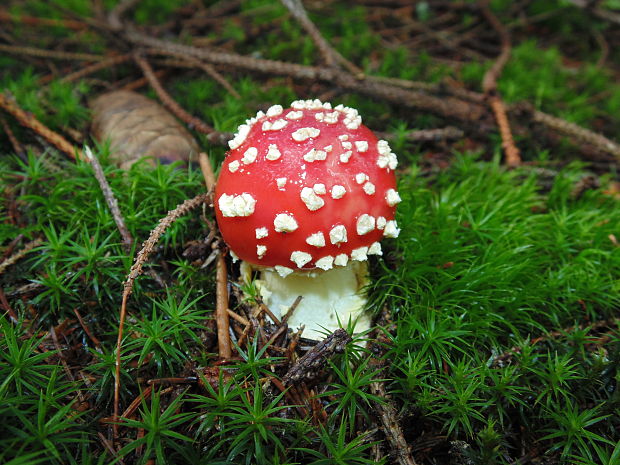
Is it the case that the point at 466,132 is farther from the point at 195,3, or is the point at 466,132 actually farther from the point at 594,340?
the point at 195,3

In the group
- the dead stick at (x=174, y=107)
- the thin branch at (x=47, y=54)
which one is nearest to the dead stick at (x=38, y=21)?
the thin branch at (x=47, y=54)

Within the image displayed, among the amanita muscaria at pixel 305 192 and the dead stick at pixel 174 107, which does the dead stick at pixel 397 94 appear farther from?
the amanita muscaria at pixel 305 192

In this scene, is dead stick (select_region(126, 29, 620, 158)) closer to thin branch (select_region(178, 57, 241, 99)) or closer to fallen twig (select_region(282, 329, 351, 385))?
thin branch (select_region(178, 57, 241, 99))

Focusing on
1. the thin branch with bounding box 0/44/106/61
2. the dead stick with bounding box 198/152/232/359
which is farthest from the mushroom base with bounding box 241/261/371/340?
the thin branch with bounding box 0/44/106/61

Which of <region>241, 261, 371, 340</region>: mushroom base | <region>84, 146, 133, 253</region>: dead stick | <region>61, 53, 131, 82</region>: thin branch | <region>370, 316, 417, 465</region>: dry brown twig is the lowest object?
<region>370, 316, 417, 465</region>: dry brown twig

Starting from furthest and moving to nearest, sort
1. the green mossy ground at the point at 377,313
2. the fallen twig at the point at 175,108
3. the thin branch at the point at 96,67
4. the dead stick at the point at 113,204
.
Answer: the thin branch at the point at 96,67, the fallen twig at the point at 175,108, the dead stick at the point at 113,204, the green mossy ground at the point at 377,313

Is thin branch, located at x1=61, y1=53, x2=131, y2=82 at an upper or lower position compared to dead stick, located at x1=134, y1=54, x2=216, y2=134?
upper
